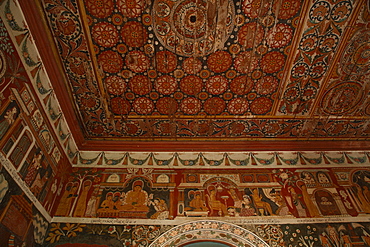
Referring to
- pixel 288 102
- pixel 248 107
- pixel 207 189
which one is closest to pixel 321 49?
pixel 288 102

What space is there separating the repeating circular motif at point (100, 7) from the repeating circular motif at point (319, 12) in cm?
254

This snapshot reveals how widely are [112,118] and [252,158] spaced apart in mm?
2460

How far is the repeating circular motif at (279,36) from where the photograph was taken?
11.3 feet

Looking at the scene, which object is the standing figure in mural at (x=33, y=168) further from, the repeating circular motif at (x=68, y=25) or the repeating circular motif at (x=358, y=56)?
the repeating circular motif at (x=358, y=56)

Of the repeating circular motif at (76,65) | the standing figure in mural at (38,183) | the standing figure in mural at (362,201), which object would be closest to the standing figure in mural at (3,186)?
the standing figure in mural at (38,183)

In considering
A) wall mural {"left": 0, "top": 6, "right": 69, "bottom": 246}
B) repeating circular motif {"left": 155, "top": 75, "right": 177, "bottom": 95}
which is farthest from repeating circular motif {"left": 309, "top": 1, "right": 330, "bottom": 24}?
wall mural {"left": 0, "top": 6, "right": 69, "bottom": 246}

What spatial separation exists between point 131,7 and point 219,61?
1.38 m

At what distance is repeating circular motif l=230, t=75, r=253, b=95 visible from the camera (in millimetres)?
3898

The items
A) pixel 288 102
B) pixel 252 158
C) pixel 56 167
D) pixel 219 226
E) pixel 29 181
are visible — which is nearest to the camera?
pixel 29 181

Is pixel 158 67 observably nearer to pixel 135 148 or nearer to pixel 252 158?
pixel 135 148

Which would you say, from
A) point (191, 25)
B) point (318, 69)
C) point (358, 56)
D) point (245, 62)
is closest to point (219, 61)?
point (245, 62)

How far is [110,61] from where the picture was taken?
3.66 m

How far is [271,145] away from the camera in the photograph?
452 cm

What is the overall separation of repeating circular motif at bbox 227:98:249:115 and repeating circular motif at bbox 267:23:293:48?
95cm
